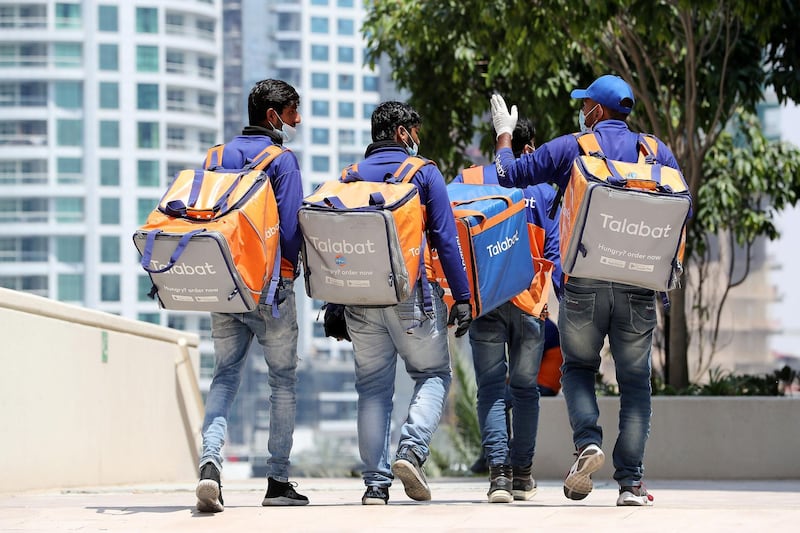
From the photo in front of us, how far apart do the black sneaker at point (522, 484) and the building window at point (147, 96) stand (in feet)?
379

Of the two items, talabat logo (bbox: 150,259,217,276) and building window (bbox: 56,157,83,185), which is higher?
building window (bbox: 56,157,83,185)

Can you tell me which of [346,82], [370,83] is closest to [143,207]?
[346,82]

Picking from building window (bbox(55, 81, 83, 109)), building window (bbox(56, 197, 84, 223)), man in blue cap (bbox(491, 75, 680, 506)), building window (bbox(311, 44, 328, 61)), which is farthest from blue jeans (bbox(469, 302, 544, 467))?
building window (bbox(311, 44, 328, 61))

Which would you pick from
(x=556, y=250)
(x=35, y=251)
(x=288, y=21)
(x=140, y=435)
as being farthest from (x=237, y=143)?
(x=288, y=21)

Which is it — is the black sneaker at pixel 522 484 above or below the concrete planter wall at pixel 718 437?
above

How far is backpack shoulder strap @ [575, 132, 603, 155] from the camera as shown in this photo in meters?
6.45

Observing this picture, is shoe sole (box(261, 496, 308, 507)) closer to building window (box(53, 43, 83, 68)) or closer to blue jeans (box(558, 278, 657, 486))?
blue jeans (box(558, 278, 657, 486))

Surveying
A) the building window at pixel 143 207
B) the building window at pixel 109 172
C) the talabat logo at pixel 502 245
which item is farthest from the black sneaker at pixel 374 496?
the building window at pixel 109 172

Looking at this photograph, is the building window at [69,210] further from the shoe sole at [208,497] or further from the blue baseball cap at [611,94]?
the shoe sole at [208,497]

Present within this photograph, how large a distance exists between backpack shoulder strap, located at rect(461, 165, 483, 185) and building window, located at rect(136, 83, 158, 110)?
115 metres

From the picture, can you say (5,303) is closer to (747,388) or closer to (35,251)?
(747,388)

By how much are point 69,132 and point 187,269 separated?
115482mm

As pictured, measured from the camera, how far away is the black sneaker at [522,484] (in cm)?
732

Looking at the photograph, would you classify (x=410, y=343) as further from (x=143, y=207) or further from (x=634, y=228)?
(x=143, y=207)
